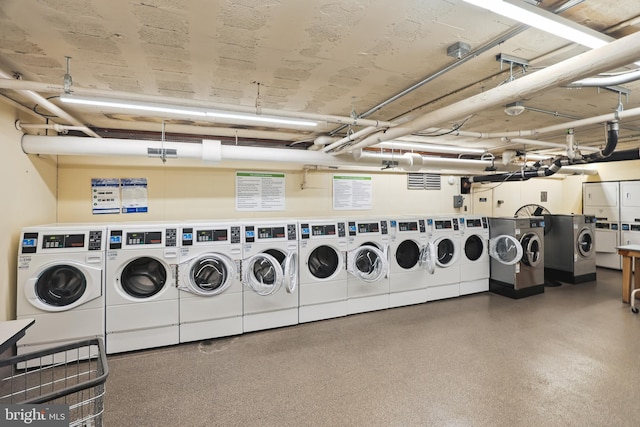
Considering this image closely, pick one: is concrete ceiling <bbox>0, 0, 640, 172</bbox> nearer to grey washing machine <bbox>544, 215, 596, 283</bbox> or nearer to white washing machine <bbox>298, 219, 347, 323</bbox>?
white washing machine <bbox>298, 219, 347, 323</bbox>

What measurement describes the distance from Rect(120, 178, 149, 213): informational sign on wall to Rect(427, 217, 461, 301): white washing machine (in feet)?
12.9

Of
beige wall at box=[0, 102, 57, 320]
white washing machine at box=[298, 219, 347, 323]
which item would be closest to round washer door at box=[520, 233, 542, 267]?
white washing machine at box=[298, 219, 347, 323]

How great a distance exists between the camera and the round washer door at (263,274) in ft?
11.0

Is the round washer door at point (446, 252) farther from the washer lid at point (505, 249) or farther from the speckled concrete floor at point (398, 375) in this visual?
the speckled concrete floor at point (398, 375)

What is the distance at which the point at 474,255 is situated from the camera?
4961mm

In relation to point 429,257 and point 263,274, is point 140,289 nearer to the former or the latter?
point 263,274

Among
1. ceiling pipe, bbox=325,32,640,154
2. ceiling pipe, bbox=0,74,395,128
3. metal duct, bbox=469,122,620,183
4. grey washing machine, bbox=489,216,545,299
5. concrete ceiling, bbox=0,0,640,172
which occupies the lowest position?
grey washing machine, bbox=489,216,545,299

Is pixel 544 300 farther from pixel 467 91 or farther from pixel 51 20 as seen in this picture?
pixel 51 20

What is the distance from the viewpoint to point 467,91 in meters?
2.80

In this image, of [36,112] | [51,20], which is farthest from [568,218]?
[36,112]

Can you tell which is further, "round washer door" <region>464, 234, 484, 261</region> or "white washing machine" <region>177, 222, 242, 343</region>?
"round washer door" <region>464, 234, 484, 261</region>

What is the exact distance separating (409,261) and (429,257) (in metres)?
0.30

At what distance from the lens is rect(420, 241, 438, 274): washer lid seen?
167 inches

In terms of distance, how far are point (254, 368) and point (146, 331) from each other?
1237 millimetres
